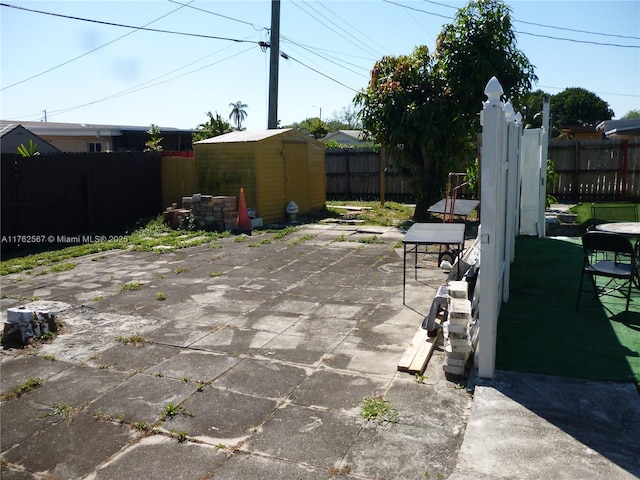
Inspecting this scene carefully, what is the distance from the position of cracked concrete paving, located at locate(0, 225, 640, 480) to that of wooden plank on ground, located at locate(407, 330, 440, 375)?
0.07 metres

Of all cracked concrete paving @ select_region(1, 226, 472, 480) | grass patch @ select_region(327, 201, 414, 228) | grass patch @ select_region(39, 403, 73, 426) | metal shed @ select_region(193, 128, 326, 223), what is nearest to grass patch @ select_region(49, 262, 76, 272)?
cracked concrete paving @ select_region(1, 226, 472, 480)

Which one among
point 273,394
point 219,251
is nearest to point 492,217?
point 273,394

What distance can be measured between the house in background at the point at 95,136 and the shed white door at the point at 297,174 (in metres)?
12.9

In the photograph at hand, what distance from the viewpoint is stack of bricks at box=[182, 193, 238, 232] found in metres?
12.0

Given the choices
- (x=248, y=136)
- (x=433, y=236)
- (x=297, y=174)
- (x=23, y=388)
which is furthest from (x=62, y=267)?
(x=297, y=174)

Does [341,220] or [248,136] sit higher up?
[248,136]

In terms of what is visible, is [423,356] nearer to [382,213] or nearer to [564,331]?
[564,331]

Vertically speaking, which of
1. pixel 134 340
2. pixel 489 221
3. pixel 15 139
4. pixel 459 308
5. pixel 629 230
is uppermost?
pixel 15 139

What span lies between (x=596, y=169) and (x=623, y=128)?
4.66 feet

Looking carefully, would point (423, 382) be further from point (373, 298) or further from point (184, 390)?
point (373, 298)

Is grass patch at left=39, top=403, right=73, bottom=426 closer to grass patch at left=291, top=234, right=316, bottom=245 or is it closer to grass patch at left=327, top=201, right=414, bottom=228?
grass patch at left=291, top=234, right=316, bottom=245

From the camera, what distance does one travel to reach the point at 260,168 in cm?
1270

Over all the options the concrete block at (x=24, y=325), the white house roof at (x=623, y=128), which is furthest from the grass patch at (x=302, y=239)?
the white house roof at (x=623, y=128)

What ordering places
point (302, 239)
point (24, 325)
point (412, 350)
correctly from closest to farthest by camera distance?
1. point (412, 350)
2. point (24, 325)
3. point (302, 239)
